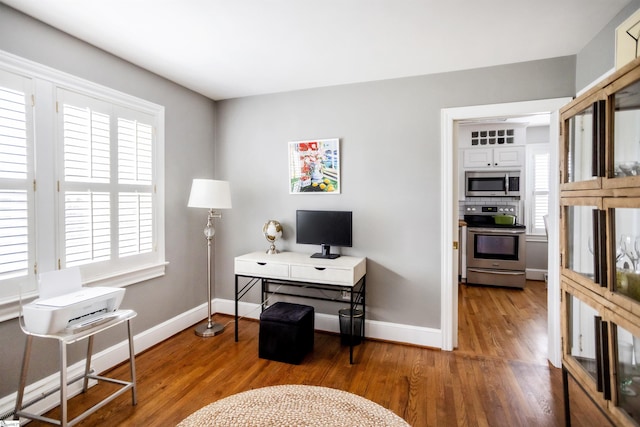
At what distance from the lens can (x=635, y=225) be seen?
4.50ft

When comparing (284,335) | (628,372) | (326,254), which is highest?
(326,254)

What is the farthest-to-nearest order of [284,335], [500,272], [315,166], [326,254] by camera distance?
1. [500,272]
2. [315,166]
3. [326,254]
4. [284,335]

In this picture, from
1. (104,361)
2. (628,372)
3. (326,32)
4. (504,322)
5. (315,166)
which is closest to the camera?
(628,372)

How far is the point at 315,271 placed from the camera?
276 cm

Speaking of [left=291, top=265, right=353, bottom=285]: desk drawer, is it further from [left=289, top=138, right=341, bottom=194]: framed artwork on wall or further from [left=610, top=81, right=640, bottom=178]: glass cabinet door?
[left=610, top=81, right=640, bottom=178]: glass cabinet door

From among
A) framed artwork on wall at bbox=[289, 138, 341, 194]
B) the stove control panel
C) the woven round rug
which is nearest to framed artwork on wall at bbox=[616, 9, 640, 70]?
framed artwork on wall at bbox=[289, 138, 341, 194]

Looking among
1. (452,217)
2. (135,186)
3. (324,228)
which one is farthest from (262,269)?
(452,217)

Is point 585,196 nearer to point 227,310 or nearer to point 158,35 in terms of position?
point 158,35

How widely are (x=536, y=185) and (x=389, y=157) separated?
3947 millimetres

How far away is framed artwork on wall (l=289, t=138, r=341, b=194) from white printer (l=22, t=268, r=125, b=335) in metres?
1.88

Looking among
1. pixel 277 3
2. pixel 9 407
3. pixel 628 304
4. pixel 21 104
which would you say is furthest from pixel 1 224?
pixel 628 304

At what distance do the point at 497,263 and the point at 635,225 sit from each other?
3.85 m

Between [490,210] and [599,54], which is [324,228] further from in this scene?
[490,210]

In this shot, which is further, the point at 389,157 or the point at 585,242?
the point at 389,157
